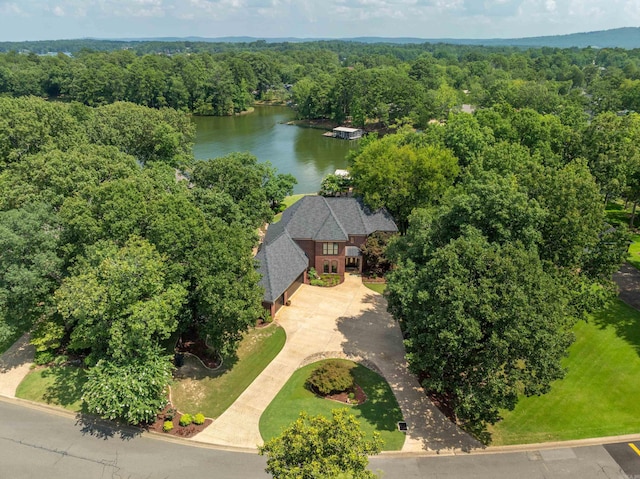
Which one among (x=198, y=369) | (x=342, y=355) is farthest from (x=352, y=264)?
(x=198, y=369)

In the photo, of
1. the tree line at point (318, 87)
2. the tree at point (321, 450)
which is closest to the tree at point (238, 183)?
the tree at point (321, 450)

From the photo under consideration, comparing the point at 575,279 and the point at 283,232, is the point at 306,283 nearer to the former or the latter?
the point at 283,232

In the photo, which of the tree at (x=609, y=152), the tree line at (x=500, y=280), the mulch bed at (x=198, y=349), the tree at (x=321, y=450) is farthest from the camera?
the tree at (x=609, y=152)

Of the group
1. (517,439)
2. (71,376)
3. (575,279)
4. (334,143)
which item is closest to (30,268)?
(71,376)

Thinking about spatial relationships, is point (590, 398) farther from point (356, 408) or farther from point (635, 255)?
point (635, 255)

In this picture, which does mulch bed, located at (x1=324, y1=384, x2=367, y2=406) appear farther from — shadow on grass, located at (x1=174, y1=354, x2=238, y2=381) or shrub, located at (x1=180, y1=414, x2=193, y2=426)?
shrub, located at (x1=180, y1=414, x2=193, y2=426)

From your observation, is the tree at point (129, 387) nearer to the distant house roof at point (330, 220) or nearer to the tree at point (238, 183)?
the distant house roof at point (330, 220)
